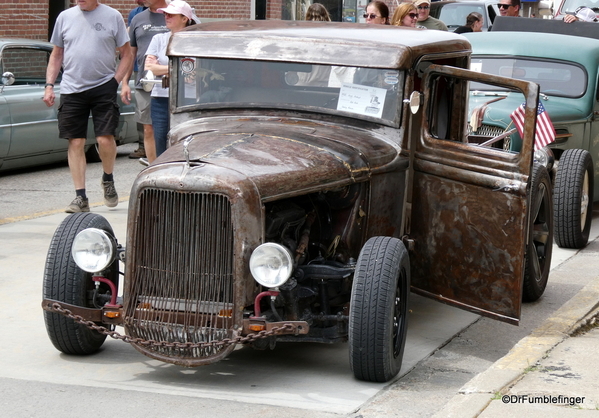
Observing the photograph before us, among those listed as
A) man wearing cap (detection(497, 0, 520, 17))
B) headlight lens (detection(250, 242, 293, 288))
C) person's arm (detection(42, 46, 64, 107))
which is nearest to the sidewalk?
headlight lens (detection(250, 242, 293, 288))

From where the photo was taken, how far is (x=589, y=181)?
28.8 feet

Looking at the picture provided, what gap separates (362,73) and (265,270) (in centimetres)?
161

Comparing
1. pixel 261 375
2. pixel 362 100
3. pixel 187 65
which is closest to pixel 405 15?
pixel 187 65

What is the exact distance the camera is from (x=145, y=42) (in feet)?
32.4

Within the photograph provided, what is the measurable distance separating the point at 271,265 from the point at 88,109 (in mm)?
4747

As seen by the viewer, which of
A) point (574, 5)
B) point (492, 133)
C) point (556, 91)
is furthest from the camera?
point (574, 5)

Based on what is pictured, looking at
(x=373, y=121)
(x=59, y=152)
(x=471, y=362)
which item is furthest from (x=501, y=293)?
(x=59, y=152)

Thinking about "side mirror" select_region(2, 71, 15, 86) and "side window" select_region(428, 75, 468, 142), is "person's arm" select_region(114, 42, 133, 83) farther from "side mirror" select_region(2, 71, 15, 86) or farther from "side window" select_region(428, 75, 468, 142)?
"side window" select_region(428, 75, 468, 142)

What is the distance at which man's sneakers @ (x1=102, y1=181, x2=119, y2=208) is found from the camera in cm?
926

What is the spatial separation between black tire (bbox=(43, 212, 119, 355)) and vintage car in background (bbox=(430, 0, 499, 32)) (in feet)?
50.4

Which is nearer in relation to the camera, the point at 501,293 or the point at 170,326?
the point at 170,326

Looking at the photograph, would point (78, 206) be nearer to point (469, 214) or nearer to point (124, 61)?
point (124, 61)

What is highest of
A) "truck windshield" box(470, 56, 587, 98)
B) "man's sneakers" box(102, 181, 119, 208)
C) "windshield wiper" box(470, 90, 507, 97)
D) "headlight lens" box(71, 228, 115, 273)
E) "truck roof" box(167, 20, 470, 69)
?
"truck roof" box(167, 20, 470, 69)

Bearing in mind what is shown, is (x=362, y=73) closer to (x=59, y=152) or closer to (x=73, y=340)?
(x=73, y=340)
